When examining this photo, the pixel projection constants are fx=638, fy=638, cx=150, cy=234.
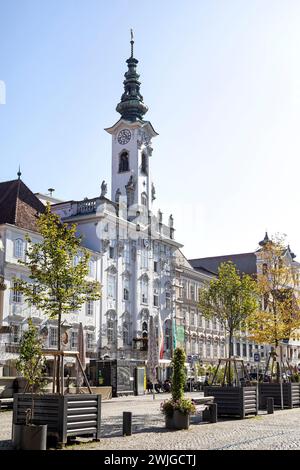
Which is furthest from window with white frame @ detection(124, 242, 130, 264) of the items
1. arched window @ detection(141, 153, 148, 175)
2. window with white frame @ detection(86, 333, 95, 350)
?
arched window @ detection(141, 153, 148, 175)

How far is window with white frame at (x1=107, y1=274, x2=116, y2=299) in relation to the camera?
2202 inches

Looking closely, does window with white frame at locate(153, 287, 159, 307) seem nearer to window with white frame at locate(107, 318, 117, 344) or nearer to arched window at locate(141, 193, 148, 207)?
window with white frame at locate(107, 318, 117, 344)

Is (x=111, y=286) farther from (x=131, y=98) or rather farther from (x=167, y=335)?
(x=131, y=98)

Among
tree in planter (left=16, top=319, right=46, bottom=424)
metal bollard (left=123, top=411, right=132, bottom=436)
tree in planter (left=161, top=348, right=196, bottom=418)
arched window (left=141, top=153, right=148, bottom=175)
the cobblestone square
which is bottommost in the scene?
the cobblestone square

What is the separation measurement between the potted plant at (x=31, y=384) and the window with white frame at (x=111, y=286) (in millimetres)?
40204

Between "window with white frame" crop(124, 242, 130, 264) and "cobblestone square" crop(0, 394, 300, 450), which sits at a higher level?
"window with white frame" crop(124, 242, 130, 264)

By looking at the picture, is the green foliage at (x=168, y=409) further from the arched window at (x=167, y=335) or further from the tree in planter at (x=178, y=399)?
the arched window at (x=167, y=335)

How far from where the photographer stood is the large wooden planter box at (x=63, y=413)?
1356cm

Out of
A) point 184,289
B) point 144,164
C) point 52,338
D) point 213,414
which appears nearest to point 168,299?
point 184,289

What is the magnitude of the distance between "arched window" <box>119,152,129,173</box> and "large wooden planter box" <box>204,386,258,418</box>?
1834 inches

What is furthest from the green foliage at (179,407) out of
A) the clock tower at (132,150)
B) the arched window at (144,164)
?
the arched window at (144,164)

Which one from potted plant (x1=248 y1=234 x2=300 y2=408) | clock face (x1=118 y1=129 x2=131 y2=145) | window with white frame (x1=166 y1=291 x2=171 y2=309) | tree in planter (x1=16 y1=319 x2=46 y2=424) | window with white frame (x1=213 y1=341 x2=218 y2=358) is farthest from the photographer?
window with white frame (x1=213 y1=341 x2=218 y2=358)
